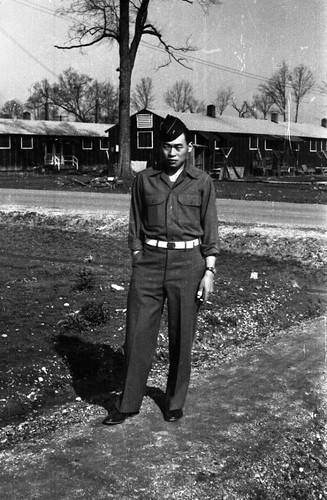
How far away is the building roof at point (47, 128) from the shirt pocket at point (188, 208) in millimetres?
50836

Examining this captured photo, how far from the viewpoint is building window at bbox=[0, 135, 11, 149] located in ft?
174

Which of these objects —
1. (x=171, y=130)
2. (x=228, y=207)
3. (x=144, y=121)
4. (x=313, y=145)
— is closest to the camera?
(x=171, y=130)

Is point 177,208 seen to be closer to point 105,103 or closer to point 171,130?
point 171,130

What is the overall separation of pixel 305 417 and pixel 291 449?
570mm

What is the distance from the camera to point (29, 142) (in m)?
54.6

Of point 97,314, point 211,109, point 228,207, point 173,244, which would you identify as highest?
point 211,109

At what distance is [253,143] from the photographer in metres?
50.6

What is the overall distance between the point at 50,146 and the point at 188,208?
5347cm

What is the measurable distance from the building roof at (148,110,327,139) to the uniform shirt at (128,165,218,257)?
→ 1577 inches

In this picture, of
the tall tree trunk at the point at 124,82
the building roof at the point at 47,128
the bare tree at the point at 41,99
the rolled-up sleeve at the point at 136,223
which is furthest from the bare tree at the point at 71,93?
the rolled-up sleeve at the point at 136,223

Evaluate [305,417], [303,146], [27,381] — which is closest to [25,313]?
[27,381]

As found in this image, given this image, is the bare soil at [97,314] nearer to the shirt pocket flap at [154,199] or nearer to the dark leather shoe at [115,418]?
the dark leather shoe at [115,418]

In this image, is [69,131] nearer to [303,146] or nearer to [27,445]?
[303,146]

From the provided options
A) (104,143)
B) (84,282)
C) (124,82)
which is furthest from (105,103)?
(84,282)
